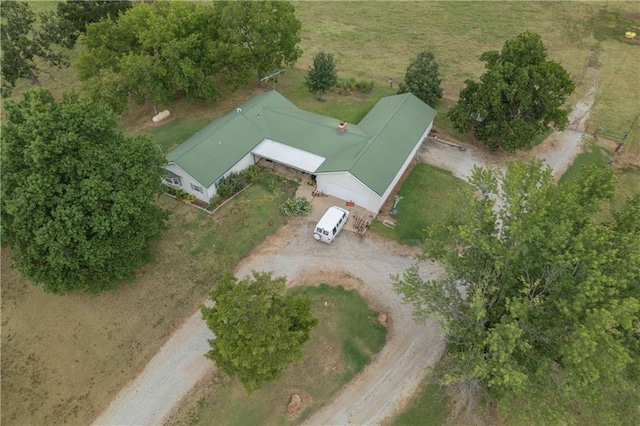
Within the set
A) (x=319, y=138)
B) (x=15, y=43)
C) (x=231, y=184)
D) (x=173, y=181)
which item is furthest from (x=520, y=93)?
(x=15, y=43)

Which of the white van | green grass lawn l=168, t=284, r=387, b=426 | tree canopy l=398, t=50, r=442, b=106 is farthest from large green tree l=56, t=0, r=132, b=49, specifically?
green grass lawn l=168, t=284, r=387, b=426

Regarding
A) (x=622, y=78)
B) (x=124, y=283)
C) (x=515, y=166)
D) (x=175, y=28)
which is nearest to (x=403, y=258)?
(x=515, y=166)

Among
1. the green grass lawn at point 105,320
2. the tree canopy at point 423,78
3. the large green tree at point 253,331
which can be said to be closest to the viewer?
the large green tree at point 253,331

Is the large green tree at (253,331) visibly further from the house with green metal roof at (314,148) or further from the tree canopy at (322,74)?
the tree canopy at (322,74)

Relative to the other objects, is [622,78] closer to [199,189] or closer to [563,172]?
[563,172]

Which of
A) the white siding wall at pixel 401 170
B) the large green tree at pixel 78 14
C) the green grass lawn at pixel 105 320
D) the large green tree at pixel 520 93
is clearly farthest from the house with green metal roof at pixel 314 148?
the large green tree at pixel 78 14

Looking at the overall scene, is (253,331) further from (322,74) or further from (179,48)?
(322,74)
